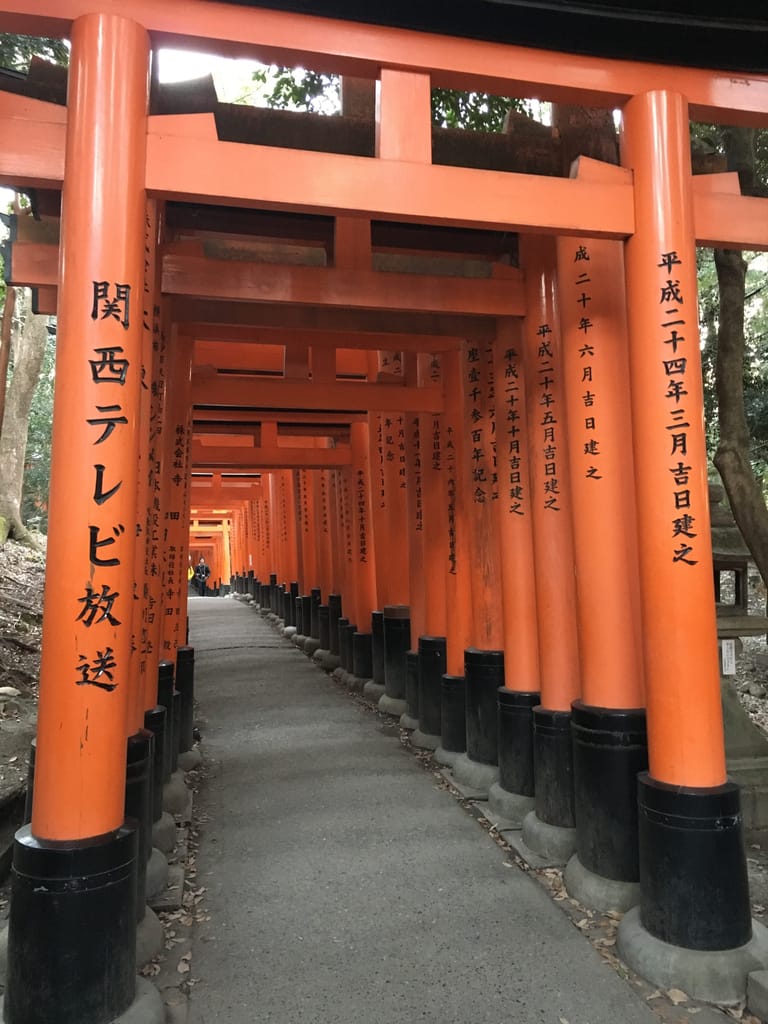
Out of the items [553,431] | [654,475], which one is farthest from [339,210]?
[553,431]

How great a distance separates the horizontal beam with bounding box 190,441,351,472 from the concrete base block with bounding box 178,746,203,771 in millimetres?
4514

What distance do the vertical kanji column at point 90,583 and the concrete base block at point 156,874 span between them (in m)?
1.17

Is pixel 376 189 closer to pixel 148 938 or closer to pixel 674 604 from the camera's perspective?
pixel 674 604

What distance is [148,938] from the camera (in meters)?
3.13

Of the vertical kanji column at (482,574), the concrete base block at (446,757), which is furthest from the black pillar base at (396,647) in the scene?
the vertical kanji column at (482,574)

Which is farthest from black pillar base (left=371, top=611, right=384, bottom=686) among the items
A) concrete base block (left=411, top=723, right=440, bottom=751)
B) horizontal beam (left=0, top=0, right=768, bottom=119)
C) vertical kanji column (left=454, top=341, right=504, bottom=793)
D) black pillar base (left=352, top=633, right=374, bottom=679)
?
horizontal beam (left=0, top=0, right=768, bottom=119)

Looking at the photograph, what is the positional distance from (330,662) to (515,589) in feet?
23.3

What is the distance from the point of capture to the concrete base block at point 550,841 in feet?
13.3

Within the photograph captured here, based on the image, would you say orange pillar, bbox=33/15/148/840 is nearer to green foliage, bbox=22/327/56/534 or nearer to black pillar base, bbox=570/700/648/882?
black pillar base, bbox=570/700/648/882

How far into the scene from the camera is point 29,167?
2.67 meters

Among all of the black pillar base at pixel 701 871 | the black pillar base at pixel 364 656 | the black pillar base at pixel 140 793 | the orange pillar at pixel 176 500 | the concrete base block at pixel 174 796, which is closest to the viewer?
the black pillar base at pixel 701 871

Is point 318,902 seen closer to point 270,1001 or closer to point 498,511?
point 270,1001

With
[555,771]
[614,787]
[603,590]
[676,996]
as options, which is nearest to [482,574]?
[555,771]

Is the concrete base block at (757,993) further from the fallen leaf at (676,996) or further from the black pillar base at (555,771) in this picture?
the black pillar base at (555,771)
